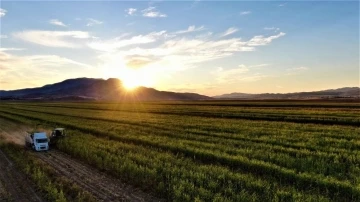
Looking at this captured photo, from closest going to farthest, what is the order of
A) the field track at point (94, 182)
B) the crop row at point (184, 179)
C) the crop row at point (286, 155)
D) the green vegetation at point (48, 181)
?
the crop row at point (184, 179)
the green vegetation at point (48, 181)
the field track at point (94, 182)
the crop row at point (286, 155)

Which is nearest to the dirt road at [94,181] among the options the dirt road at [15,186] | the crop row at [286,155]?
the dirt road at [15,186]

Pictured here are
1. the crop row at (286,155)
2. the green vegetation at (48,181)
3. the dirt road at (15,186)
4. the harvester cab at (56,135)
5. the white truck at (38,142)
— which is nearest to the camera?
the green vegetation at (48,181)

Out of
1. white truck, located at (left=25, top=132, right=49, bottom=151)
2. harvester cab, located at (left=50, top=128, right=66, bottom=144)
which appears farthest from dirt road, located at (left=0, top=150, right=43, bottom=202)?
harvester cab, located at (left=50, top=128, right=66, bottom=144)

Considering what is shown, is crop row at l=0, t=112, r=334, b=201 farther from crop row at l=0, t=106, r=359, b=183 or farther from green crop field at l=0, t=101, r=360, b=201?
crop row at l=0, t=106, r=359, b=183

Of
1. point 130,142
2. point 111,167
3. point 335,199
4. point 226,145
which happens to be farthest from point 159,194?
point 130,142

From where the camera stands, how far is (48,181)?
58.6 feet

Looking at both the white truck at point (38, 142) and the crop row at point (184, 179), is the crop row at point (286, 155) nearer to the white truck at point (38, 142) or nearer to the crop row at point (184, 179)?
the crop row at point (184, 179)

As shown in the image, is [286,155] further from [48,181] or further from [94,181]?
[48,181]

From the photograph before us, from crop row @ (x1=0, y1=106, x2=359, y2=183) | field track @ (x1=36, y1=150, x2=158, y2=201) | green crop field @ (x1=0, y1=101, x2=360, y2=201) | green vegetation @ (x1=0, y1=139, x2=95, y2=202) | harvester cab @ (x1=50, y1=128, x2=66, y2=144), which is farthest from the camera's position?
harvester cab @ (x1=50, y1=128, x2=66, y2=144)

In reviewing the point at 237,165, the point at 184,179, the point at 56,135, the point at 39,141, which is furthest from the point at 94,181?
the point at 56,135

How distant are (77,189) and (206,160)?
27.2ft

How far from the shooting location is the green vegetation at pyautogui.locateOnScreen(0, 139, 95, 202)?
50.4 feet

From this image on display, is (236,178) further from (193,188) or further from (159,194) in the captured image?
(159,194)

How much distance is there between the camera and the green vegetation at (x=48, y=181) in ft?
50.4
